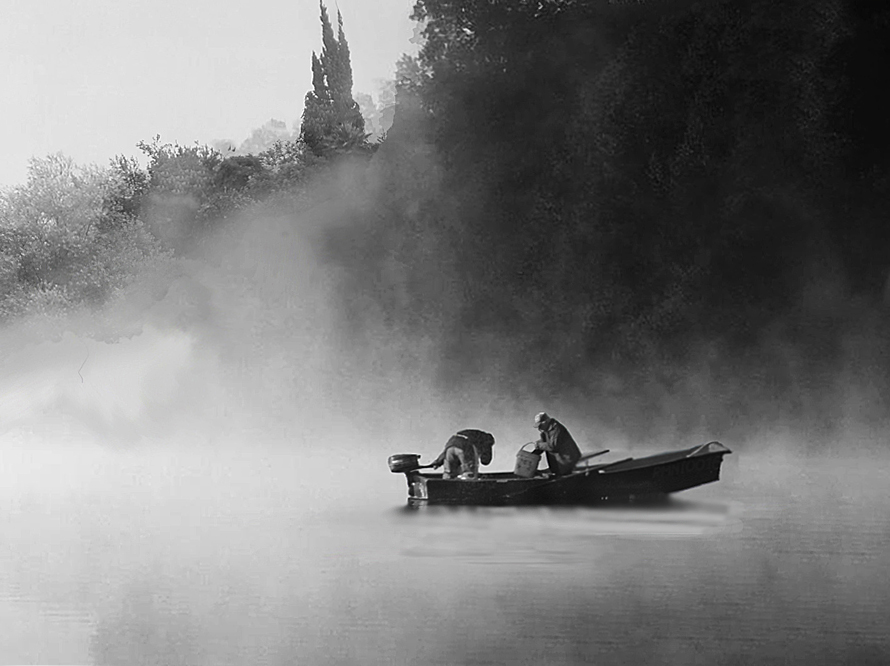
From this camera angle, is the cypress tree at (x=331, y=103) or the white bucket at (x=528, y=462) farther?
the cypress tree at (x=331, y=103)

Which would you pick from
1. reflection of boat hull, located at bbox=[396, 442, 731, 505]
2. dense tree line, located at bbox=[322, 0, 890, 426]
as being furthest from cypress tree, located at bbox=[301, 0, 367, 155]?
reflection of boat hull, located at bbox=[396, 442, 731, 505]

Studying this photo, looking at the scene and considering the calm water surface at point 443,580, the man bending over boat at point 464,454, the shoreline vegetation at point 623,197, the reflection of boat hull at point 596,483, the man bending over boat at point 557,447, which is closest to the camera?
the calm water surface at point 443,580

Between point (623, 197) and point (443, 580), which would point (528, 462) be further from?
point (623, 197)

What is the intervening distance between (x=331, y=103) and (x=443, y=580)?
1134 centimetres

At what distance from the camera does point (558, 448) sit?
33.4 ft

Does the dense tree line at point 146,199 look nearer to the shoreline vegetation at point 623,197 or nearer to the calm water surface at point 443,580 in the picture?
the shoreline vegetation at point 623,197

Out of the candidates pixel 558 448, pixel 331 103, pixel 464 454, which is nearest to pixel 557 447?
pixel 558 448

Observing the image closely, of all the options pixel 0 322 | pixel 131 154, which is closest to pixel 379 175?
pixel 131 154

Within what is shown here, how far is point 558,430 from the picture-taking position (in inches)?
401

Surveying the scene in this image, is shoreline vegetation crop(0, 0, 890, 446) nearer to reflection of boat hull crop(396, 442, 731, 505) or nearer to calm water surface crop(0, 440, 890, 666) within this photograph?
calm water surface crop(0, 440, 890, 666)

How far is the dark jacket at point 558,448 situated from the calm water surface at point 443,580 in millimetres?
351

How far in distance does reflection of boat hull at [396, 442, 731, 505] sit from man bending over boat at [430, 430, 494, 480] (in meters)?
0.26

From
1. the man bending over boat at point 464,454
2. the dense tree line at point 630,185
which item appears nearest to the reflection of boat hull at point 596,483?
the man bending over boat at point 464,454

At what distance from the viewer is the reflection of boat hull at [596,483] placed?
32.6ft
